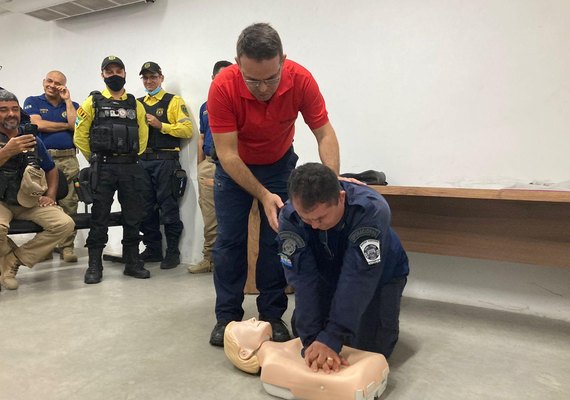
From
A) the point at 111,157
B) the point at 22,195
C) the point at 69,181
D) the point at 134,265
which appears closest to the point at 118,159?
the point at 111,157

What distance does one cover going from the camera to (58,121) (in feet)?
12.8

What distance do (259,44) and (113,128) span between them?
193cm

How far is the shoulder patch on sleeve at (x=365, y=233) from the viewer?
4.90 feet

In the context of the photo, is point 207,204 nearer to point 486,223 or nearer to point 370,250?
point 486,223

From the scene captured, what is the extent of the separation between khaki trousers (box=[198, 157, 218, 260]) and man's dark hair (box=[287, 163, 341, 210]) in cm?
212

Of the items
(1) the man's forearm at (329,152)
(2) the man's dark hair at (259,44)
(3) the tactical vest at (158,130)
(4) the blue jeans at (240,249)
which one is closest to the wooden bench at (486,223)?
(1) the man's forearm at (329,152)

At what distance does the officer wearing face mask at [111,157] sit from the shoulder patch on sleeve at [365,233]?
2157 millimetres

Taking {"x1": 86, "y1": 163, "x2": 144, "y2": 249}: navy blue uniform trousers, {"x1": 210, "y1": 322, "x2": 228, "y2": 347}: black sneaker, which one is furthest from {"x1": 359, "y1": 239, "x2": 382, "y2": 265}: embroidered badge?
{"x1": 86, "y1": 163, "x2": 144, "y2": 249}: navy blue uniform trousers

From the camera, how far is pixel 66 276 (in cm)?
334

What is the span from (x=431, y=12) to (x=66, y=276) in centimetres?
295

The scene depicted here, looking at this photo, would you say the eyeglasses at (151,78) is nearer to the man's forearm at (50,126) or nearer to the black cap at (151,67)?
the black cap at (151,67)

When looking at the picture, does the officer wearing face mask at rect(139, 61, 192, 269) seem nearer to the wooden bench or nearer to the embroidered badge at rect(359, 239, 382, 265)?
the wooden bench

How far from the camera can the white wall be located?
96.0 inches

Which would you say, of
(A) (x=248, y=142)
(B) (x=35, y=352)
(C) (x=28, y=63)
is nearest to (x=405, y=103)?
(A) (x=248, y=142)
